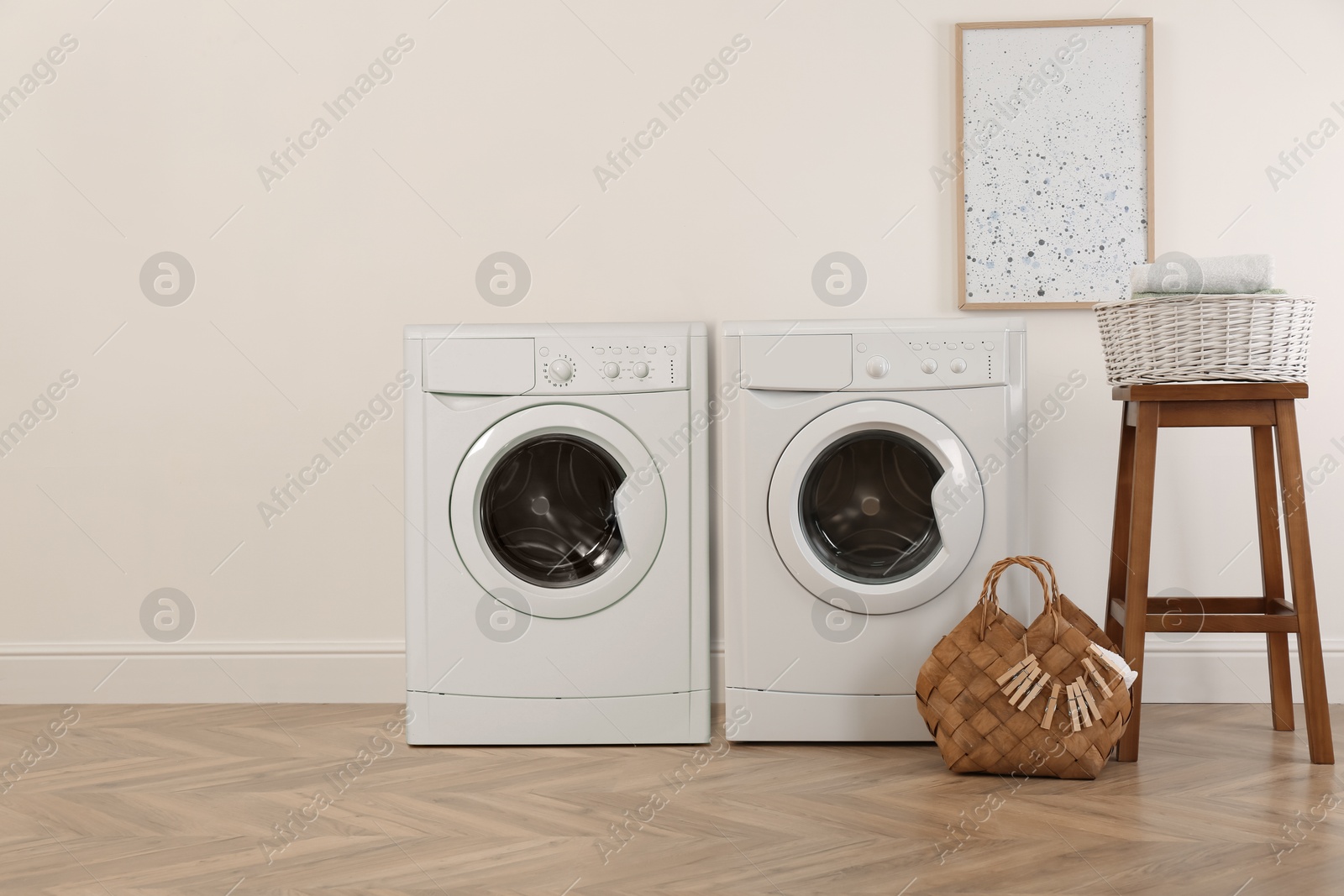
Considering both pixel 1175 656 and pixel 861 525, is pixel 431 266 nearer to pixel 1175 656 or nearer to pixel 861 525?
pixel 861 525

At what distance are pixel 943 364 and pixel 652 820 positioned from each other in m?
1.09

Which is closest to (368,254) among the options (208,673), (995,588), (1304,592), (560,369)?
(560,369)

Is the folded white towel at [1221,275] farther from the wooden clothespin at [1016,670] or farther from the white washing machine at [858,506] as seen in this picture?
the wooden clothespin at [1016,670]

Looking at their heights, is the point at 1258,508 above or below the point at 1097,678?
above

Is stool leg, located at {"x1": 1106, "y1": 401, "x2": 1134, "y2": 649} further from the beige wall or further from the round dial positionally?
the round dial

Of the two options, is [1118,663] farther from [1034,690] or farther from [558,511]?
[558,511]

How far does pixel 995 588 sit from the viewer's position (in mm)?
1988

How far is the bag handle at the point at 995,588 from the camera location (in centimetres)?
189

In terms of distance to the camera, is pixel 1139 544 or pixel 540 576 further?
pixel 540 576

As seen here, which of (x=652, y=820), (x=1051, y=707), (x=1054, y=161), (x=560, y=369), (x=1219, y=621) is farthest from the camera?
(x=1054, y=161)

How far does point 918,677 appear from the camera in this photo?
191cm

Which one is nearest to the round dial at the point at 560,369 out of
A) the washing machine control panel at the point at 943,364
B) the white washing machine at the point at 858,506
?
the white washing machine at the point at 858,506

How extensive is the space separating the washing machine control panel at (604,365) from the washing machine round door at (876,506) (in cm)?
33

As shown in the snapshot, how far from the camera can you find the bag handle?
189 cm
